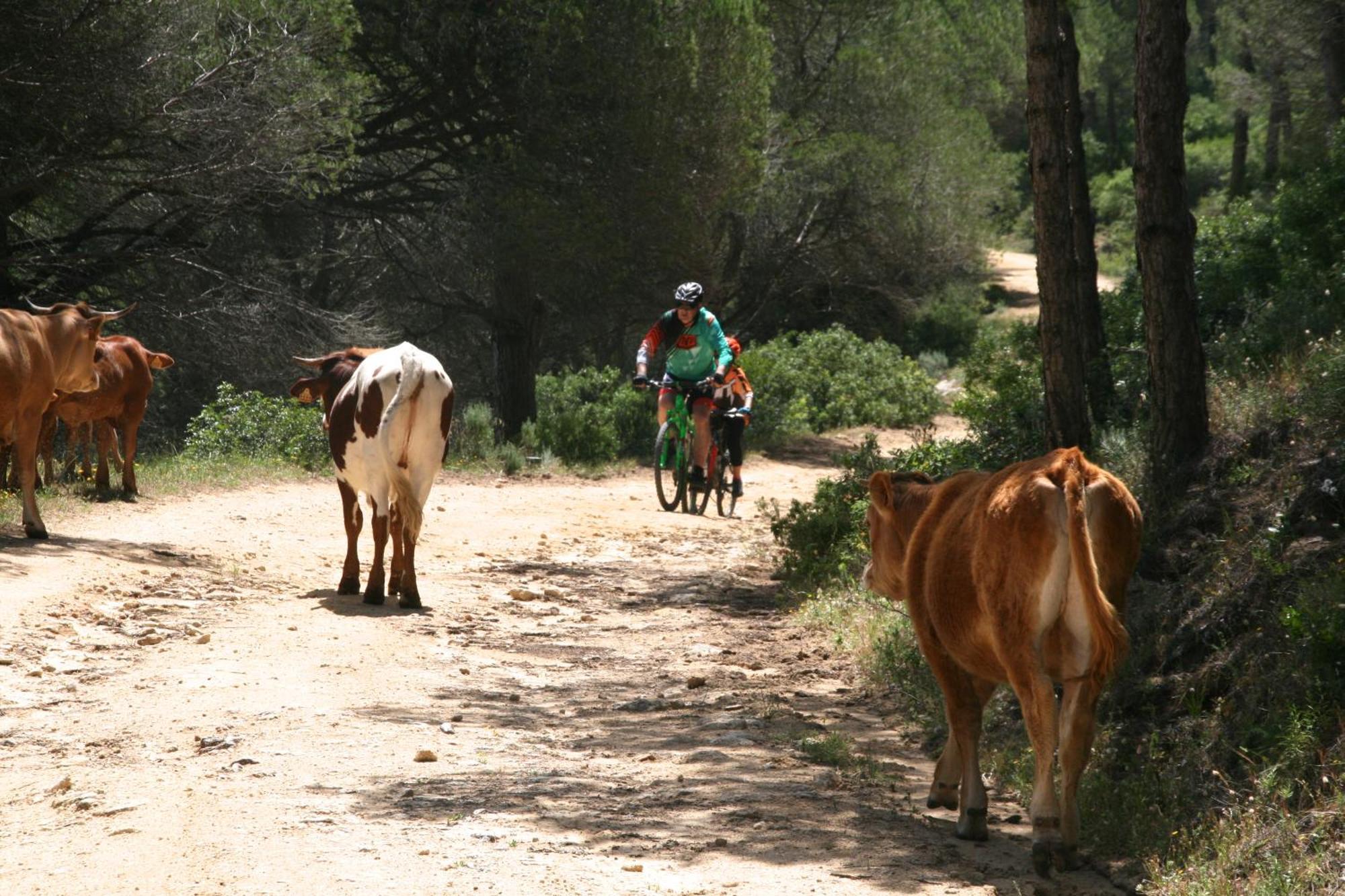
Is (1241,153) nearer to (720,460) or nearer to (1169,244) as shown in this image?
(720,460)

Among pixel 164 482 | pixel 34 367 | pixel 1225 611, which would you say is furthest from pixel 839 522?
pixel 164 482

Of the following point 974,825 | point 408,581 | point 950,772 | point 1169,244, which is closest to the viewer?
point 974,825

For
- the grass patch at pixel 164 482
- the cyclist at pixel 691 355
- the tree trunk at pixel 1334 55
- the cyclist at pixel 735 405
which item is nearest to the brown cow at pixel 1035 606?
the cyclist at pixel 691 355

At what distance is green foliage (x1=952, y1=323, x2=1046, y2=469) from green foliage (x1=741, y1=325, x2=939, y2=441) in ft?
24.6

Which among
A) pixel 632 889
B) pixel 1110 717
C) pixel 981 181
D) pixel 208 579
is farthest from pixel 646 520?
pixel 981 181

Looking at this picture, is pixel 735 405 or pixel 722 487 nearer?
pixel 735 405

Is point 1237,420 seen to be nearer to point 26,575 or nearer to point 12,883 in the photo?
point 12,883

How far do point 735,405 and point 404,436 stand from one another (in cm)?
639

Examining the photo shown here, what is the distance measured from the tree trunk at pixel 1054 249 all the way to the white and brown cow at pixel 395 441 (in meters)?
4.07

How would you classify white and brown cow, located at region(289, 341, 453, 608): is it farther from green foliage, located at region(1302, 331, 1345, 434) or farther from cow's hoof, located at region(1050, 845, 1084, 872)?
cow's hoof, located at region(1050, 845, 1084, 872)

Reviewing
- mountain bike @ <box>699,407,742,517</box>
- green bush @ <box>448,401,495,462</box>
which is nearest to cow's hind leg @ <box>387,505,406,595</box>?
mountain bike @ <box>699,407,742,517</box>

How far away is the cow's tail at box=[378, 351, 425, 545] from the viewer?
10344 millimetres

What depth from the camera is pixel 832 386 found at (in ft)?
89.0

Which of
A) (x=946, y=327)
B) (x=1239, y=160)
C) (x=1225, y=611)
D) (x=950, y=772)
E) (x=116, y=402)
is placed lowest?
(x=950, y=772)
